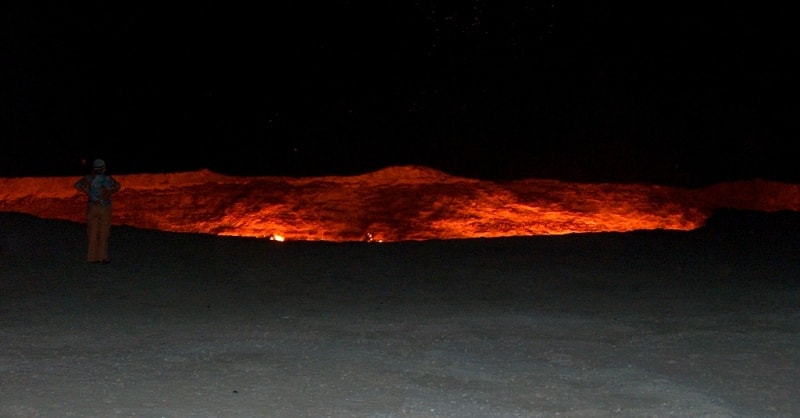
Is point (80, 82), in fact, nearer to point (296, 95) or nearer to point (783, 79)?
point (296, 95)

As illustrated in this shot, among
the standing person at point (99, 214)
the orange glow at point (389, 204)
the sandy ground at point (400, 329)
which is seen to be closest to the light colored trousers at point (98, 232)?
the standing person at point (99, 214)

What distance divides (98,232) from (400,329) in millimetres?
4462

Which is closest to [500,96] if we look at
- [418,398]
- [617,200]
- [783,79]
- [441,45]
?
[441,45]

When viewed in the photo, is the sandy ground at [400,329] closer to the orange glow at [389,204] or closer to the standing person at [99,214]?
the standing person at [99,214]

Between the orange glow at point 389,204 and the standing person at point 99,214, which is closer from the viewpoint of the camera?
the standing person at point 99,214

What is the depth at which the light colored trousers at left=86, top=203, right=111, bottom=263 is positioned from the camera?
962 cm

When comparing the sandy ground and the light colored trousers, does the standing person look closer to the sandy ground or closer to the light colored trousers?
the light colored trousers

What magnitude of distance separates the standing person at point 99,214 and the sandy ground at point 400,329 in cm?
24

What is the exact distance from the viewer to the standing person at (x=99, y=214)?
962cm

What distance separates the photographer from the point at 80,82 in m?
15.3

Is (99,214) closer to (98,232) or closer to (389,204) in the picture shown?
(98,232)

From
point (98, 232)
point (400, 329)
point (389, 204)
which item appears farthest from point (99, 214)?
point (389, 204)

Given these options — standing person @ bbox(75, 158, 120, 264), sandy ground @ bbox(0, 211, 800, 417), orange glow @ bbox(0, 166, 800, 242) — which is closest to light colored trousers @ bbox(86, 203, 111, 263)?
A: standing person @ bbox(75, 158, 120, 264)

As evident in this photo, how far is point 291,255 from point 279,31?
610cm
